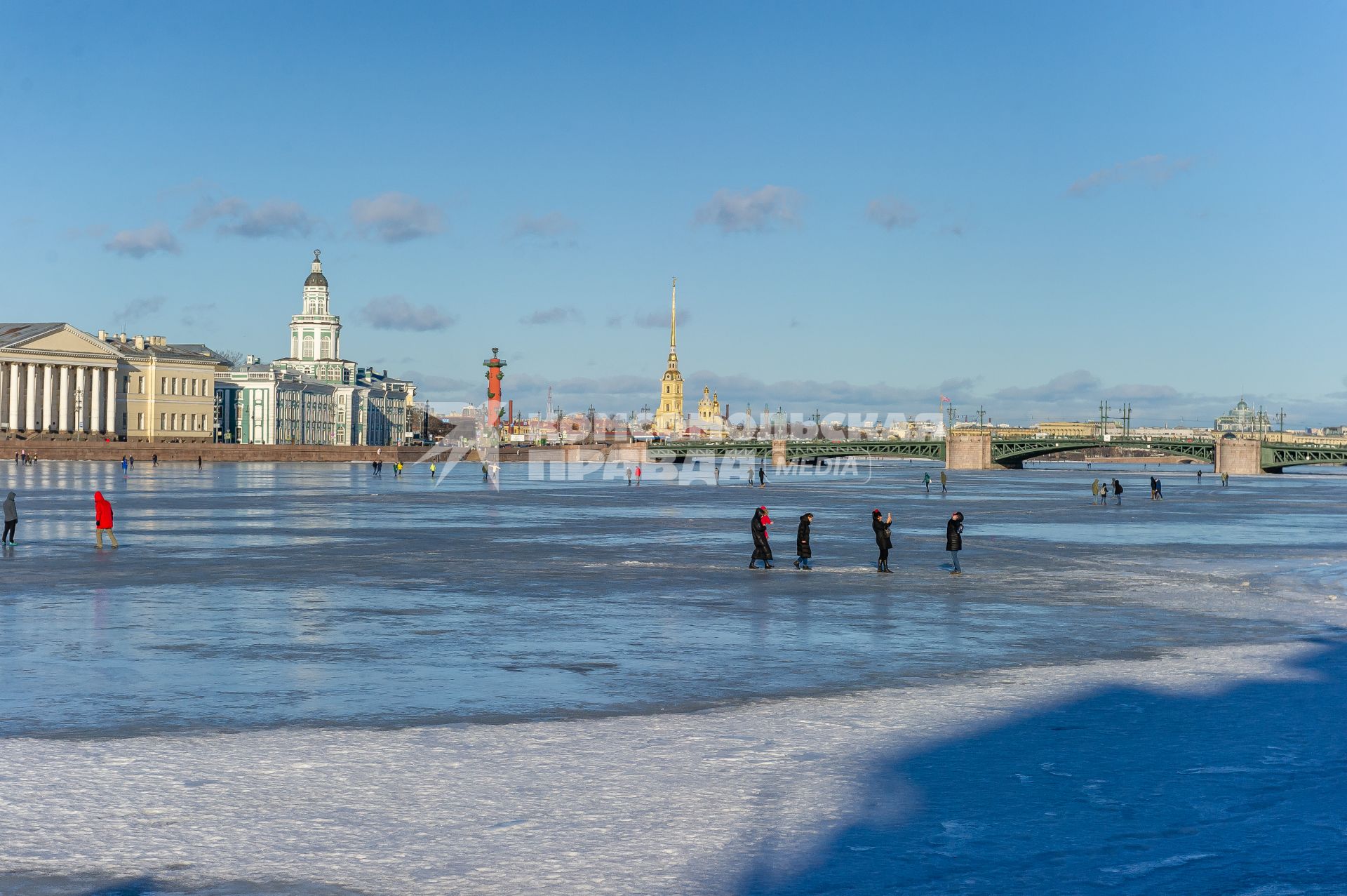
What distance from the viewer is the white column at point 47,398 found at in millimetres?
137625

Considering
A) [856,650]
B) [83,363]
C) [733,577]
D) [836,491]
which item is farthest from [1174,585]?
[83,363]

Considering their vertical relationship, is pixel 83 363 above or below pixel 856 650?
above

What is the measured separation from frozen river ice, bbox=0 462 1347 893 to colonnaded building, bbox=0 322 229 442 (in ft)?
362

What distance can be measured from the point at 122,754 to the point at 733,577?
1408 centimetres

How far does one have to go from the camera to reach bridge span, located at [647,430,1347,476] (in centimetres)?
11975

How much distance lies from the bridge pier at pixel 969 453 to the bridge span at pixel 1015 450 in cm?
7

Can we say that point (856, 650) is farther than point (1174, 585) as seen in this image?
No

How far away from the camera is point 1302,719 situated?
36.9 ft

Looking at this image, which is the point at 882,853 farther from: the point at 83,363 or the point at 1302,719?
the point at 83,363

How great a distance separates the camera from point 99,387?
14300 cm

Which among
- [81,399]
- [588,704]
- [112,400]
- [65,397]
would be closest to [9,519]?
[588,704]

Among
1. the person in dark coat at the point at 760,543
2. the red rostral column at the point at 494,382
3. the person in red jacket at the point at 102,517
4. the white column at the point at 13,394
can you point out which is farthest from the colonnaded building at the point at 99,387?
the person in dark coat at the point at 760,543

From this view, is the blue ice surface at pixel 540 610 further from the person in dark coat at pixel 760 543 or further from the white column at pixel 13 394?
the white column at pixel 13 394

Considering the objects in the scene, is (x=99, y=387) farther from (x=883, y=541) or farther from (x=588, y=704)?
(x=588, y=704)
